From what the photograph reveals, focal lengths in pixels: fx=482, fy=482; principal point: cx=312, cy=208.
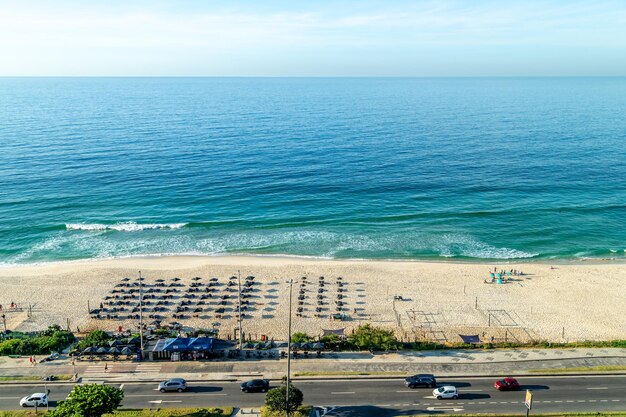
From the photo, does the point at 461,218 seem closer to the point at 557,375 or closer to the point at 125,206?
the point at 557,375

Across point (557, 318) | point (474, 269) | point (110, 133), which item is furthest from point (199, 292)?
point (110, 133)

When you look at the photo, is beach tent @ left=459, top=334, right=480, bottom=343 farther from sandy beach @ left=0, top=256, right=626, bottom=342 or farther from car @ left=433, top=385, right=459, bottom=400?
car @ left=433, top=385, right=459, bottom=400

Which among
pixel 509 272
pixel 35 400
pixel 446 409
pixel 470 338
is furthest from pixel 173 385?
pixel 509 272

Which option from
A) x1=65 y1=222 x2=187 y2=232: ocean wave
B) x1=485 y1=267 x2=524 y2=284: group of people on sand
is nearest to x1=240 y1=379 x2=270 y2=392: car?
x1=485 y1=267 x2=524 y2=284: group of people on sand

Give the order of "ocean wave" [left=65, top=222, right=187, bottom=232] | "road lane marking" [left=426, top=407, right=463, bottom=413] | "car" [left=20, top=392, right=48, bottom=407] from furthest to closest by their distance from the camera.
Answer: "ocean wave" [left=65, top=222, right=187, bottom=232] → "road lane marking" [left=426, top=407, right=463, bottom=413] → "car" [left=20, top=392, right=48, bottom=407]

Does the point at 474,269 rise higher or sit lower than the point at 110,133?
lower

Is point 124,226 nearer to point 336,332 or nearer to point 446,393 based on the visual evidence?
point 336,332
